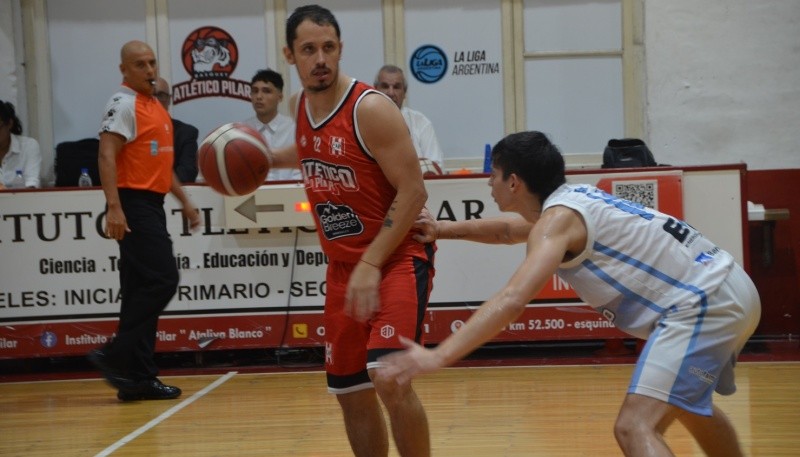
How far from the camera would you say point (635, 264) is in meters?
3.73

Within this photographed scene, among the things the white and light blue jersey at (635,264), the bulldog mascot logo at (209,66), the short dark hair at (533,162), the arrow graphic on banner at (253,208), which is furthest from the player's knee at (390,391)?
the bulldog mascot logo at (209,66)

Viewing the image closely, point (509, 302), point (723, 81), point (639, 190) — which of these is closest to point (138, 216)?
point (639, 190)

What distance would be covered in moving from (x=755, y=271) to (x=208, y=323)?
471cm

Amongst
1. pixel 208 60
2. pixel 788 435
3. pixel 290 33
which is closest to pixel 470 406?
pixel 788 435

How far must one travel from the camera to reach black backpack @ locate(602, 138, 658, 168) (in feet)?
29.1

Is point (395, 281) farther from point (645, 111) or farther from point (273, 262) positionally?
point (645, 111)

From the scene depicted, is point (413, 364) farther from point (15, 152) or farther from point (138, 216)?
point (15, 152)

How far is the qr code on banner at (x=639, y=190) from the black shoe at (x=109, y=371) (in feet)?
12.8

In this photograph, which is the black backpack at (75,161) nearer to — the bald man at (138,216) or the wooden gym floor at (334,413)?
the wooden gym floor at (334,413)

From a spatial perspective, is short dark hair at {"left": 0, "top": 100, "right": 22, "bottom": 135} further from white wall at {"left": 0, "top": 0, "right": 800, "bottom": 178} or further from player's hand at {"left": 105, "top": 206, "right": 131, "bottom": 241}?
white wall at {"left": 0, "top": 0, "right": 800, "bottom": 178}

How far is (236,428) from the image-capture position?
21.1 feet

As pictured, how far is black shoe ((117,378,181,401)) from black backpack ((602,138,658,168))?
13.0 ft

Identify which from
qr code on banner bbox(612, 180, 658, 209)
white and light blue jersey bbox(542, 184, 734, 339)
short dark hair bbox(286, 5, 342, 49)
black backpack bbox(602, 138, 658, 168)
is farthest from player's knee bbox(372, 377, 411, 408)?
black backpack bbox(602, 138, 658, 168)

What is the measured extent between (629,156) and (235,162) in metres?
4.77
